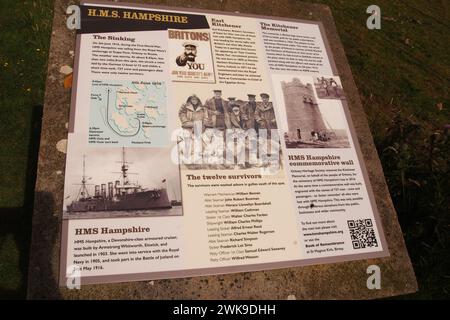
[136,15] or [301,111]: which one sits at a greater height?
[136,15]

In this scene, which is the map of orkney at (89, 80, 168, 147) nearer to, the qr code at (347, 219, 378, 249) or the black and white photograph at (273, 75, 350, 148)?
the black and white photograph at (273, 75, 350, 148)

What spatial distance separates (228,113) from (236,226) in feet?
2.11

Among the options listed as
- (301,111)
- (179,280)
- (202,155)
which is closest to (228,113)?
(202,155)

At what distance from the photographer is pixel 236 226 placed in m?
1.93

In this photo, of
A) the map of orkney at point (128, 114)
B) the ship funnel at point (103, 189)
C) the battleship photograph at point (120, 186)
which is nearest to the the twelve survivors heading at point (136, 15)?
the map of orkney at point (128, 114)

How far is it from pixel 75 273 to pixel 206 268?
1.98ft

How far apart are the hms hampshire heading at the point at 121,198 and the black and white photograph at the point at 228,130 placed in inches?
9.4

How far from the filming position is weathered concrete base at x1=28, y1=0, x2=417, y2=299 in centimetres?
175

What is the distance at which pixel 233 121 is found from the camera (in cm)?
213

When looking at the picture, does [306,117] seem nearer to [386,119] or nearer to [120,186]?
[120,186]

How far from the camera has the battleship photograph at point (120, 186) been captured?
180cm

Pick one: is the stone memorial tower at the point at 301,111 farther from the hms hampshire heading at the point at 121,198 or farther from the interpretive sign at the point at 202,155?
the hms hampshire heading at the point at 121,198

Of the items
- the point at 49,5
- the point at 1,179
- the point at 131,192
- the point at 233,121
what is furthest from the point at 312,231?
the point at 49,5

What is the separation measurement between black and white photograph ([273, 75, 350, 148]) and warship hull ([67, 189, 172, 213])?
31.6 inches
